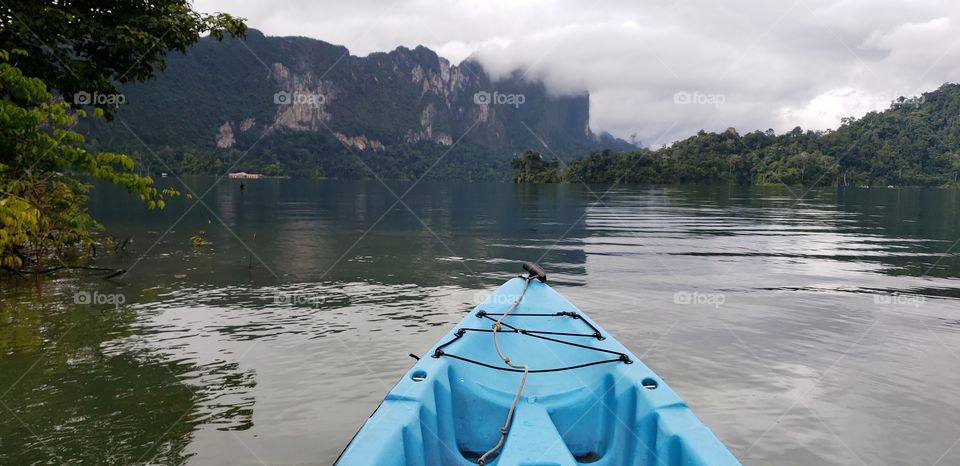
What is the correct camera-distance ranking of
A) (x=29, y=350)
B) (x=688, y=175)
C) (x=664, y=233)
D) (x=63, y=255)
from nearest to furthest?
(x=29, y=350) < (x=63, y=255) < (x=664, y=233) < (x=688, y=175)

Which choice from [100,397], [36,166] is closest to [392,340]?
[100,397]

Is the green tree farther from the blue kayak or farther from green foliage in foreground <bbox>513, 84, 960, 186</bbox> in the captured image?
green foliage in foreground <bbox>513, 84, 960, 186</bbox>

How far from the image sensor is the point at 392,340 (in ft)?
35.2

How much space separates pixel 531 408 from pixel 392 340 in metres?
5.07

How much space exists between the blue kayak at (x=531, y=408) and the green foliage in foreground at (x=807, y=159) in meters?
122

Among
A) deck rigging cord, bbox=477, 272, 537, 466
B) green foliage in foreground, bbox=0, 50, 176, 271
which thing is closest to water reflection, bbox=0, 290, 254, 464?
green foliage in foreground, bbox=0, 50, 176, 271

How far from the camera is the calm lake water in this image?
22.9 feet

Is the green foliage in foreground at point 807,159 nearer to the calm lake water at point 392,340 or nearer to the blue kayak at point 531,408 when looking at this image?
the calm lake water at point 392,340

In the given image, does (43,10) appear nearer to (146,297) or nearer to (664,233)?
(146,297)

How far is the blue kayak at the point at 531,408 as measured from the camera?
4.62 meters

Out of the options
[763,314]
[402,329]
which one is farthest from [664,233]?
[402,329]

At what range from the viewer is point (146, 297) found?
13.8 metres

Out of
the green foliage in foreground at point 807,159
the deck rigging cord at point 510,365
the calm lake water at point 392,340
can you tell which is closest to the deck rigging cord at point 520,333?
the deck rigging cord at point 510,365

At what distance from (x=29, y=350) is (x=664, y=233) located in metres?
25.7
